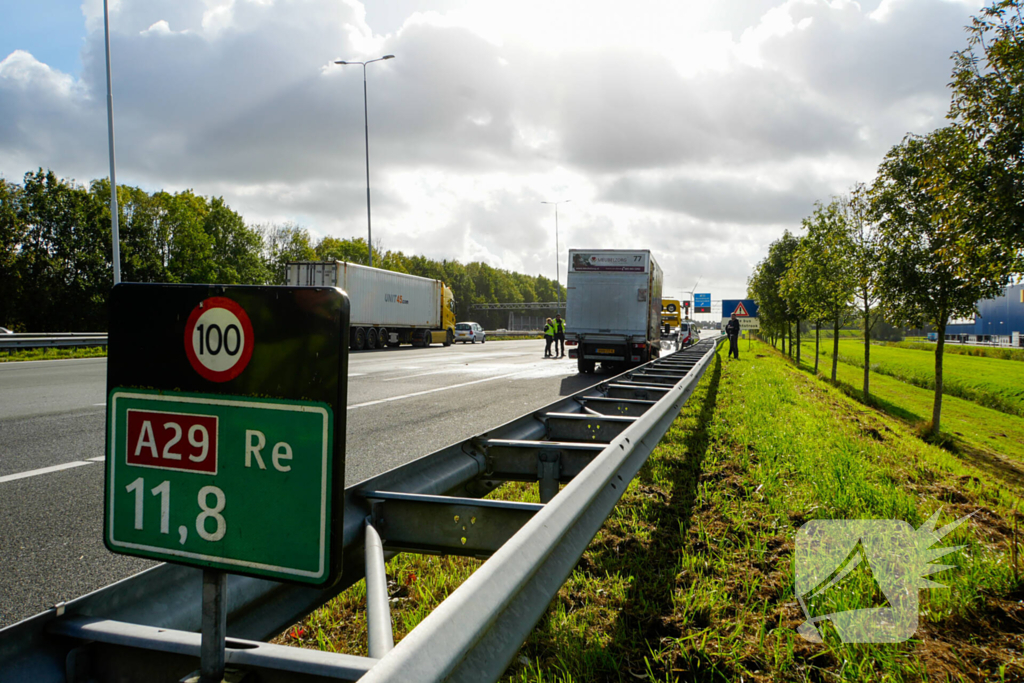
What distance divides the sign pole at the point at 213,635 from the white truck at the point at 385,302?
2537 centimetres

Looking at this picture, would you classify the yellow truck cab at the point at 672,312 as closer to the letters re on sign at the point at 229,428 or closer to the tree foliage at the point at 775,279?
the tree foliage at the point at 775,279

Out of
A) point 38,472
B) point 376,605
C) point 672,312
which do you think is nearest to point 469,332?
point 672,312

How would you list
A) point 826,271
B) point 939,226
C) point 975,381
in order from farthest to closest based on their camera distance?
point 975,381
point 826,271
point 939,226

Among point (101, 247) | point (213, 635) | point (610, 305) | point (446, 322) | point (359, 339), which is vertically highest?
point (101, 247)

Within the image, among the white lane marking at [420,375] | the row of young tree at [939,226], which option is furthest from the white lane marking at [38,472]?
the row of young tree at [939,226]

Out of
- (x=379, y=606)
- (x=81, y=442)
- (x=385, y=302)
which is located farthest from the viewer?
(x=385, y=302)

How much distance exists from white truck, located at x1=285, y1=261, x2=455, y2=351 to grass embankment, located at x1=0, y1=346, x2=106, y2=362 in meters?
7.52

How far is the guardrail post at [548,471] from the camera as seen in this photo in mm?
3221

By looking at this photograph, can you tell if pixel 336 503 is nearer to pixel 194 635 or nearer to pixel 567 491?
pixel 194 635

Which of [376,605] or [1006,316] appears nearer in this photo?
[376,605]

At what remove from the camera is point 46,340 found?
21109 mm

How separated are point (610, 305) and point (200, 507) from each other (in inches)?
691

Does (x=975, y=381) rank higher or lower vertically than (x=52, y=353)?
lower

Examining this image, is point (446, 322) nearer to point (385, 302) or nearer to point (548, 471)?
point (385, 302)
